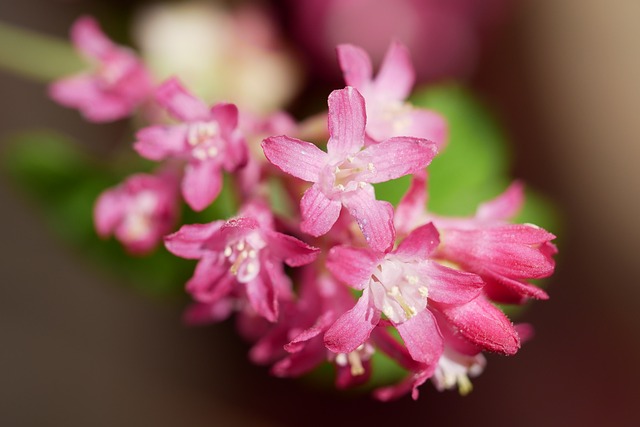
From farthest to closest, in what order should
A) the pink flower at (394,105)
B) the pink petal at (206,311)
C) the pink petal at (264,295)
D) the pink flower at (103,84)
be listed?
the pink flower at (103,84) → the pink petal at (206,311) → the pink flower at (394,105) → the pink petal at (264,295)

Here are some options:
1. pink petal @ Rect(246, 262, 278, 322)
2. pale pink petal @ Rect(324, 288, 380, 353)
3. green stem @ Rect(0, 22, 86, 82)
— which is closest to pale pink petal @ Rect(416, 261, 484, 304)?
pale pink petal @ Rect(324, 288, 380, 353)

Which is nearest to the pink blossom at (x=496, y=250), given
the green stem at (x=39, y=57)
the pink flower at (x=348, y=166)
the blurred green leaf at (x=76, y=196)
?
the pink flower at (x=348, y=166)

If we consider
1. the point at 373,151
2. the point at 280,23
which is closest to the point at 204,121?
the point at 373,151

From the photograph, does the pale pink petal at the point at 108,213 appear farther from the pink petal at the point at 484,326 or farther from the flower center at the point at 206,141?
the pink petal at the point at 484,326

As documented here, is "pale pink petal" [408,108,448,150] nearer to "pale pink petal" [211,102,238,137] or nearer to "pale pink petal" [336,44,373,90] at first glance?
"pale pink petal" [336,44,373,90]


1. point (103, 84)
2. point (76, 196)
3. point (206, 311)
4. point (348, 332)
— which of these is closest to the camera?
point (348, 332)

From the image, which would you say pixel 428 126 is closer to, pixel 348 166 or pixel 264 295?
pixel 348 166

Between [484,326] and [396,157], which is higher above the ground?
[396,157]

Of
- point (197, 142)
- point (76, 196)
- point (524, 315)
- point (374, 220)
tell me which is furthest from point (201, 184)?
point (524, 315)
